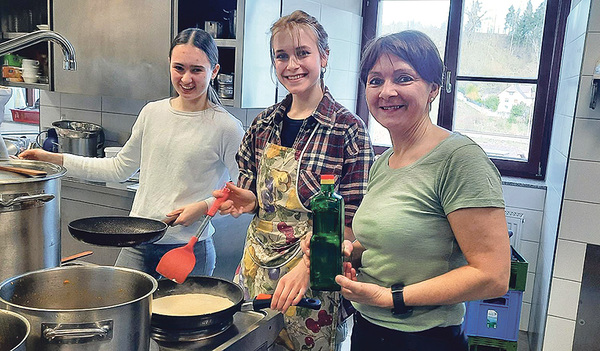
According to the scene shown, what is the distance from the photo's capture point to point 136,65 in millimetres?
2699

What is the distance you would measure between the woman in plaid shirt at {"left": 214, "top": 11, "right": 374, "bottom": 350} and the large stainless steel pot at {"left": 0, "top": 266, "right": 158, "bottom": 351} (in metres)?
0.58

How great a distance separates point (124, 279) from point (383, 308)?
513 mm

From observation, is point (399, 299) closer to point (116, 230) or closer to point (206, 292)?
point (206, 292)

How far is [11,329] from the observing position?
74cm

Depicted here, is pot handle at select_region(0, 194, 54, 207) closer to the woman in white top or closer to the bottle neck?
the bottle neck

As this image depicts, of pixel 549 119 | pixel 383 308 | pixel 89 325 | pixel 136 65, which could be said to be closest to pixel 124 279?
pixel 89 325

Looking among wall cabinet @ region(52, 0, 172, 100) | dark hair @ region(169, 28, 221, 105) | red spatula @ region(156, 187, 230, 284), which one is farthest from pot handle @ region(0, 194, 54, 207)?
wall cabinet @ region(52, 0, 172, 100)

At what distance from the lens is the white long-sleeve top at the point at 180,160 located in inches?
70.0

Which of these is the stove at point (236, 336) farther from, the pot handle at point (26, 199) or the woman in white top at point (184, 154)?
the woman in white top at point (184, 154)

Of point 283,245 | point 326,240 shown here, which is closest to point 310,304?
point 326,240

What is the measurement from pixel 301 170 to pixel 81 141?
1948mm

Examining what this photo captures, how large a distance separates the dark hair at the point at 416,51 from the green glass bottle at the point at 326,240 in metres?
0.30

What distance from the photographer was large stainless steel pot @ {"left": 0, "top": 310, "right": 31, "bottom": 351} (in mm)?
716

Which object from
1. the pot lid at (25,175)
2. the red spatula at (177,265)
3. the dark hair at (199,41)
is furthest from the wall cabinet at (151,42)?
the red spatula at (177,265)
